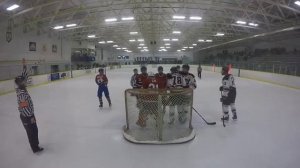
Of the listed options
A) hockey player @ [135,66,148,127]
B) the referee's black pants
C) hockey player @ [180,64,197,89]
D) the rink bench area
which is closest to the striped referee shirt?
the referee's black pants

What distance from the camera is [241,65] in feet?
72.0

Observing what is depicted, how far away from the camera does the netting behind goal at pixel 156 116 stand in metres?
4.74

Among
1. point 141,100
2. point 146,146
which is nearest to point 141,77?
point 141,100

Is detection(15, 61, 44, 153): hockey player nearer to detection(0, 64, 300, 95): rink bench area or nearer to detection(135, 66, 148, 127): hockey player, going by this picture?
detection(135, 66, 148, 127): hockey player

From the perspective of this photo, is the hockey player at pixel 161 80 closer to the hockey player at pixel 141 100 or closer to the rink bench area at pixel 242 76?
the hockey player at pixel 141 100

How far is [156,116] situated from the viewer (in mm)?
5027

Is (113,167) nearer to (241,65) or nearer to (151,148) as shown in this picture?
(151,148)

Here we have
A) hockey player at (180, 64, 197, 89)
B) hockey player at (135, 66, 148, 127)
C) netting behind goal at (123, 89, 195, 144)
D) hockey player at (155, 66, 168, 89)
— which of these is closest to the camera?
netting behind goal at (123, 89, 195, 144)

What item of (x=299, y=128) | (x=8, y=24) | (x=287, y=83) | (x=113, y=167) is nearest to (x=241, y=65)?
(x=287, y=83)

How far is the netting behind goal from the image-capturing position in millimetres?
4742

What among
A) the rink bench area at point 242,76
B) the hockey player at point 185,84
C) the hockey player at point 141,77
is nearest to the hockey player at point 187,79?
the hockey player at point 185,84

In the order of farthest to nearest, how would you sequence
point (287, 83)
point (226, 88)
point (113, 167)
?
1. point (287, 83)
2. point (226, 88)
3. point (113, 167)

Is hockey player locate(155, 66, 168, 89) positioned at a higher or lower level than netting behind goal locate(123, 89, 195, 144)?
higher

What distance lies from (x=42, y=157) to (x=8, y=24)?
15.6 m
